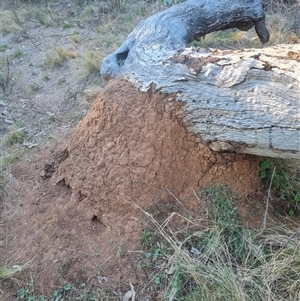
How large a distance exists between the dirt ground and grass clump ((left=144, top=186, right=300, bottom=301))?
103 mm

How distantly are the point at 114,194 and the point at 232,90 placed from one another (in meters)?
1.06

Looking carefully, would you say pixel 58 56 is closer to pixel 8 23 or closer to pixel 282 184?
pixel 8 23

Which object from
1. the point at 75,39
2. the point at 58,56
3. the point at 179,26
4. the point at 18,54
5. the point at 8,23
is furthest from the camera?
the point at 8,23

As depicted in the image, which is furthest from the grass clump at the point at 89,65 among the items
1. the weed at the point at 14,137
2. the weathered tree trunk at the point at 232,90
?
the weathered tree trunk at the point at 232,90

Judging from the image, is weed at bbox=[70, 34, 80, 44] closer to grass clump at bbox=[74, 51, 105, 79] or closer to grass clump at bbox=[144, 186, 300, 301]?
grass clump at bbox=[74, 51, 105, 79]

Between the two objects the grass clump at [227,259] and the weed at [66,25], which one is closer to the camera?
the grass clump at [227,259]

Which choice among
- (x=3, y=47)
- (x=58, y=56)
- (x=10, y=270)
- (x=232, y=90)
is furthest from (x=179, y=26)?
(x=3, y=47)

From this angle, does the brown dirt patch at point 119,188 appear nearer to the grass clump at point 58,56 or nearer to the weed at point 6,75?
the weed at point 6,75

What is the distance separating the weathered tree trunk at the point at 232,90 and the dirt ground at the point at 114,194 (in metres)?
0.12

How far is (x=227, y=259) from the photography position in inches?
109

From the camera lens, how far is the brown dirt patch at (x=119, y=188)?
9.83 ft

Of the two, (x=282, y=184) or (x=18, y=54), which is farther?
(x=18, y=54)

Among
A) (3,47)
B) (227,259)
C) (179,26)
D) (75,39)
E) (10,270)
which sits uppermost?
(179,26)

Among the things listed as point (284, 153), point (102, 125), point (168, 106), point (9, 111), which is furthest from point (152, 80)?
point (9, 111)
